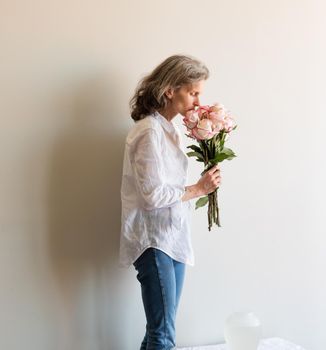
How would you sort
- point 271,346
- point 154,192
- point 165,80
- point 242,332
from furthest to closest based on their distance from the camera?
1. point 271,346
2. point 242,332
3. point 165,80
4. point 154,192

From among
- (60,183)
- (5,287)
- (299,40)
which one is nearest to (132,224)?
(60,183)

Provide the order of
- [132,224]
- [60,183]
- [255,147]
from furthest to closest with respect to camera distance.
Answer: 1. [255,147]
2. [60,183]
3. [132,224]

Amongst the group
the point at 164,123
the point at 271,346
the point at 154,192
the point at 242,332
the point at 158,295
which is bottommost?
the point at 271,346

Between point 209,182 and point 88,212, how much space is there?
19.7 inches

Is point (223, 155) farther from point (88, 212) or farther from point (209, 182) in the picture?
point (88, 212)

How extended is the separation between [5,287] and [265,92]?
136 centimetres

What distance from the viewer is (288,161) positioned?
2.04 meters

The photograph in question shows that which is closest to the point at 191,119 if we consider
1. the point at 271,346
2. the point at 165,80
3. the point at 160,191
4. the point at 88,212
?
the point at 165,80

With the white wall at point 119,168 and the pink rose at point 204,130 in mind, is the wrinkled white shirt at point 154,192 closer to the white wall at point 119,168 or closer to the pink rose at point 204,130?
the pink rose at point 204,130

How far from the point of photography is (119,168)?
1.77 metres

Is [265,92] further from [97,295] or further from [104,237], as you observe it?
[97,295]

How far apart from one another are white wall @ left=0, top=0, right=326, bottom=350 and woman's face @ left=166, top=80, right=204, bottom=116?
9.9 inches

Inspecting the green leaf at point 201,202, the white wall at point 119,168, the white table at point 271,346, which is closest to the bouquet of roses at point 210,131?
the green leaf at point 201,202

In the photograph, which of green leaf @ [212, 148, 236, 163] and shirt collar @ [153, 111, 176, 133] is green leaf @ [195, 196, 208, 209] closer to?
green leaf @ [212, 148, 236, 163]
